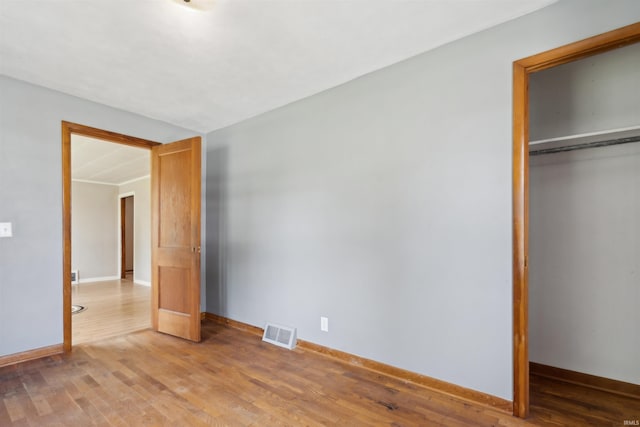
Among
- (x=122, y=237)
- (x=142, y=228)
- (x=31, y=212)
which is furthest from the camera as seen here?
(x=122, y=237)

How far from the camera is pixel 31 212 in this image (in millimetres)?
2748

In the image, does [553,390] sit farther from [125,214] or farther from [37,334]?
[125,214]

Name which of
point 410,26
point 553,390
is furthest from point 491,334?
point 410,26

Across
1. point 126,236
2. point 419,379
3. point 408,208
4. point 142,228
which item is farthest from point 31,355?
point 126,236

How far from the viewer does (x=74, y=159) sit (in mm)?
5289

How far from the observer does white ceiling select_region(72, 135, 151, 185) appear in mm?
4570

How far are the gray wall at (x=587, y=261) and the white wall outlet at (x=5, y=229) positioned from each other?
4505 mm

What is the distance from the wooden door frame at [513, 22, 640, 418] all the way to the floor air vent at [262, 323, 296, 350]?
1905 millimetres

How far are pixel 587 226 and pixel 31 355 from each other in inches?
190

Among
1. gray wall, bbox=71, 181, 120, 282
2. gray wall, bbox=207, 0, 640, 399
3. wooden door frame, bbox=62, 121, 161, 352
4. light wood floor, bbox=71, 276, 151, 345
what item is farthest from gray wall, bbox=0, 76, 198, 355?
gray wall, bbox=71, 181, 120, 282

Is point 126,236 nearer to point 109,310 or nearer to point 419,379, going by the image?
point 109,310

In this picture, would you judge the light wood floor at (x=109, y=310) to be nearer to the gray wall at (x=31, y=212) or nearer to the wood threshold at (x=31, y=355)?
the wood threshold at (x=31, y=355)

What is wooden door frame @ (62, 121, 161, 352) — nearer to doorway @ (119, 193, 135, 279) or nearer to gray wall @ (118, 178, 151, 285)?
gray wall @ (118, 178, 151, 285)

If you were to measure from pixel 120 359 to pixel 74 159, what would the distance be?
4239 mm
